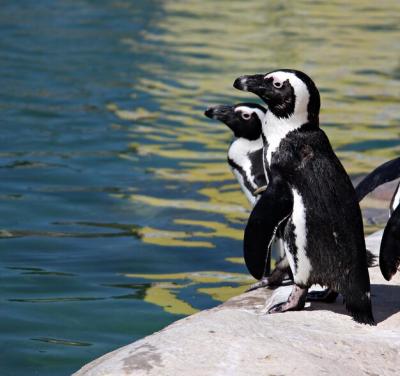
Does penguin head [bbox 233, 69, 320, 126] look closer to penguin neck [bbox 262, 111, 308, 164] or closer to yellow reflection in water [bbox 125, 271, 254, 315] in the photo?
penguin neck [bbox 262, 111, 308, 164]

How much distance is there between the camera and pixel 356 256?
417 centimetres

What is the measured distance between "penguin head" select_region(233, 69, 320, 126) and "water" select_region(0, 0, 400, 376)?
4.71ft

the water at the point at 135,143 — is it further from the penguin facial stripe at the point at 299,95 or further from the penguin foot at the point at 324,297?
the penguin facial stripe at the point at 299,95

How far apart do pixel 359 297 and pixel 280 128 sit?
27.1 inches

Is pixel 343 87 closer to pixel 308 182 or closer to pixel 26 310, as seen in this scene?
pixel 26 310

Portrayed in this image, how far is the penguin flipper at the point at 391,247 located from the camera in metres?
4.15

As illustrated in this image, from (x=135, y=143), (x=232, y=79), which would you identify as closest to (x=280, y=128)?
(x=135, y=143)

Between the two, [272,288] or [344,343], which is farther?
[272,288]

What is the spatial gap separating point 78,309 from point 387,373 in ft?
7.47

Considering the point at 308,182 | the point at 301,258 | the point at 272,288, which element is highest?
the point at 308,182

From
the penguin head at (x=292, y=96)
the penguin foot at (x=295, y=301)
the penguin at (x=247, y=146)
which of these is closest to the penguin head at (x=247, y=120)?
the penguin at (x=247, y=146)

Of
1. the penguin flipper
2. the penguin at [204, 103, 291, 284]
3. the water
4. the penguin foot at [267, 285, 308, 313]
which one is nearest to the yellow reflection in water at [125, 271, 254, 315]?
the water

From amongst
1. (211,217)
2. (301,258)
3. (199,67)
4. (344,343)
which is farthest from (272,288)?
(199,67)

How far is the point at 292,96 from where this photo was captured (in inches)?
169
